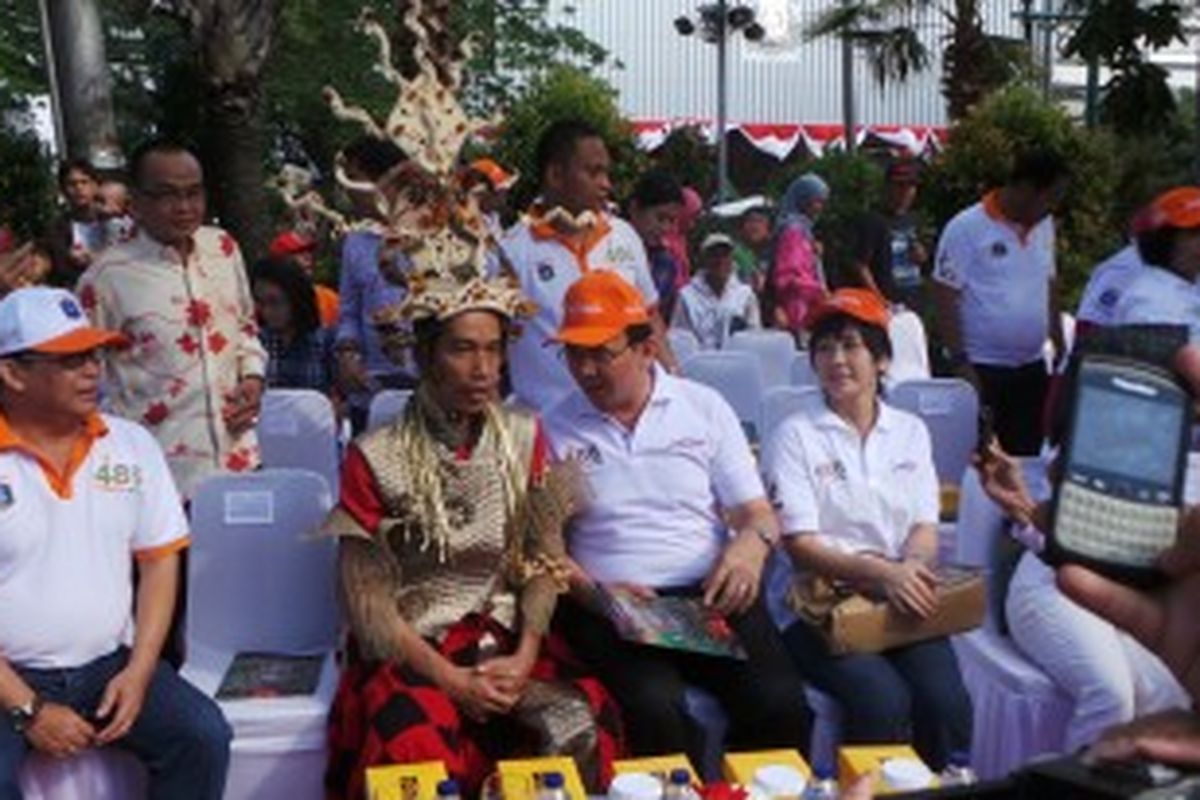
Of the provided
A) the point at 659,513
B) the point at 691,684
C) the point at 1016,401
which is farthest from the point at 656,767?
the point at 1016,401

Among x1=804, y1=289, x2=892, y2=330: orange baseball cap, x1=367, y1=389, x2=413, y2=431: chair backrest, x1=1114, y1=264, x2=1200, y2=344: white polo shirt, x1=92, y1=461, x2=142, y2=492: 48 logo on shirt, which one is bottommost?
x1=367, y1=389, x2=413, y2=431: chair backrest

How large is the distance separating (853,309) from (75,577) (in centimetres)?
196

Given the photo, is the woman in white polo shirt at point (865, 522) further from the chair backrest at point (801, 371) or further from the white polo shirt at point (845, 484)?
the chair backrest at point (801, 371)

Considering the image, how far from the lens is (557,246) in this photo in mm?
5090

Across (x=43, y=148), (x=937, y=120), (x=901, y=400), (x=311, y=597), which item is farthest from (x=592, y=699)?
(x=937, y=120)

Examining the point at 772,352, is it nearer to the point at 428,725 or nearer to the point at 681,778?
the point at 428,725

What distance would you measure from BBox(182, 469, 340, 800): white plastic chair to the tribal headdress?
1.59ft

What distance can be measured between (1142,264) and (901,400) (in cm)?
93

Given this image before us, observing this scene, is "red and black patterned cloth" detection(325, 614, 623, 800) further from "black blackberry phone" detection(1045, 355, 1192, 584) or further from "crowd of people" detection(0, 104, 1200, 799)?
"black blackberry phone" detection(1045, 355, 1192, 584)

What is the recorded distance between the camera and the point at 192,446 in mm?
4461

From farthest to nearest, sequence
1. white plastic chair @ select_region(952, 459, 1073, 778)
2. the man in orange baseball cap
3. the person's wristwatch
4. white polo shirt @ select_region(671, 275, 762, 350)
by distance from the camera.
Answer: white polo shirt @ select_region(671, 275, 762, 350), the man in orange baseball cap, white plastic chair @ select_region(952, 459, 1073, 778), the person's wristwatch

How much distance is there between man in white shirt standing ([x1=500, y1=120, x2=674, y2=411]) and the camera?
501 cm

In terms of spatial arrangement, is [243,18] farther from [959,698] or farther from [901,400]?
[959,698]

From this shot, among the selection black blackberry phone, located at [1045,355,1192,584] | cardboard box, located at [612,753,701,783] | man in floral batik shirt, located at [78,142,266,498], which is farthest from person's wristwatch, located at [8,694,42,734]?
black blackberry phone, located at [1045,355,1192,584]
